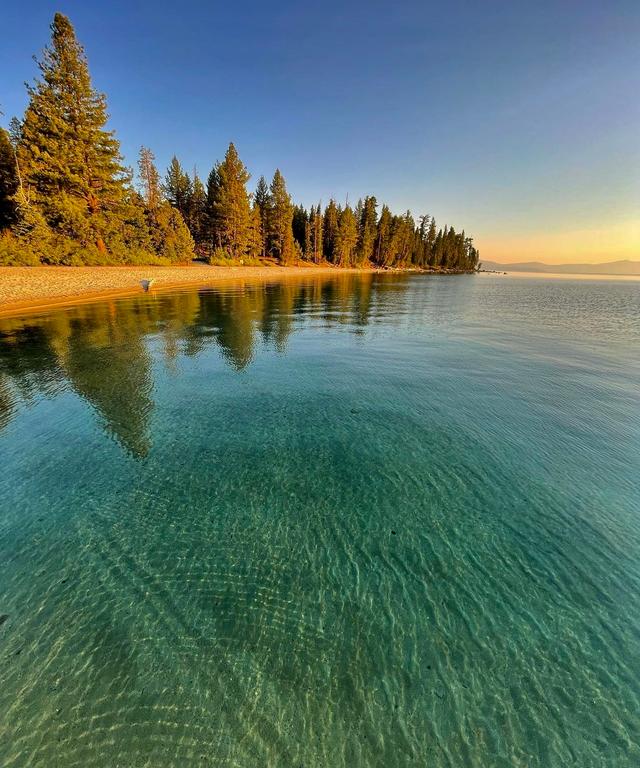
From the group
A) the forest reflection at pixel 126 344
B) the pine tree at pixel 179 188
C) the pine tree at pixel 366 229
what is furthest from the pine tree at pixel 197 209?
the forest reflection at pixel 126 344

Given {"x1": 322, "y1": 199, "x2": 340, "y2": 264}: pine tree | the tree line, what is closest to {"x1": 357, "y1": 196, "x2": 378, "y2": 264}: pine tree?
{"x1": 322, "y1": 199, "x2": 340, "y2": 264}: pine tree

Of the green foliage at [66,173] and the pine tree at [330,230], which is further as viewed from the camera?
the pine tree at [330,230]

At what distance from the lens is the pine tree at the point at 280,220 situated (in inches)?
2547

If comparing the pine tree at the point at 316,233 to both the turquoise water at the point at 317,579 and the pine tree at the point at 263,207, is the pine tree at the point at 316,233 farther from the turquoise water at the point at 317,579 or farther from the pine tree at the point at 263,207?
the turquoise water at the point at 317,579

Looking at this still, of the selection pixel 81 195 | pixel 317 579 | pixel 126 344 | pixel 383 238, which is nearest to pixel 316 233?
pixel 383 238

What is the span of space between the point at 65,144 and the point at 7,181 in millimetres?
7031

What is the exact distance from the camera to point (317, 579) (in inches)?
123

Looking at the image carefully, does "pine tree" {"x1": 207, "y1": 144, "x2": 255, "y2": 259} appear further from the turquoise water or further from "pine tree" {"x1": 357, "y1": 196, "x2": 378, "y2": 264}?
the turquoise water

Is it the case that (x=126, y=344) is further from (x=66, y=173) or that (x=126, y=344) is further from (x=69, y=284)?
(x=66, y=173)

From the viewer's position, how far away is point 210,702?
218 cm

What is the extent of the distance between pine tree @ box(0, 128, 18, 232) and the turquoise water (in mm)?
38256

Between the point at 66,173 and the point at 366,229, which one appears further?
the point at 366,229

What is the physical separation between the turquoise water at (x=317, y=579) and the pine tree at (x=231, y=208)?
5414 cm

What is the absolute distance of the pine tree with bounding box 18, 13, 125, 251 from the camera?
101 feet
